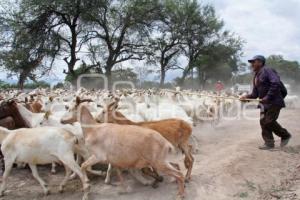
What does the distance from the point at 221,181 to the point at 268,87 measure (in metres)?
3.65

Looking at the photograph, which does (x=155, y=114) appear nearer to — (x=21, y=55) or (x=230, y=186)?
(x=230, y=186)

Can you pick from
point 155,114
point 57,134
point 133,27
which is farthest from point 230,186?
point 133,27

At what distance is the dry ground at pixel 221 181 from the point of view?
7.57 m

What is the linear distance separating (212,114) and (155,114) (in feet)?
15.8

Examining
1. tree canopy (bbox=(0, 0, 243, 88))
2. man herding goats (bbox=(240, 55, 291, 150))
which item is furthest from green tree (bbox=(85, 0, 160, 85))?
man herding goats (bbox=(240, 55, 291, 150))

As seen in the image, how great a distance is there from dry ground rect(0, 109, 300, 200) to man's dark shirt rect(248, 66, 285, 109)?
1.17 metres

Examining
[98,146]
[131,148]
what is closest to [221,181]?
[131,148]

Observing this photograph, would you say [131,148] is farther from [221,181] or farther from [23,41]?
[23,41]

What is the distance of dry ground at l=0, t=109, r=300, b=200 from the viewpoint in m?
7.57

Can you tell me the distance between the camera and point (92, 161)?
293 inches

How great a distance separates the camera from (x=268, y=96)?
10.6 metres

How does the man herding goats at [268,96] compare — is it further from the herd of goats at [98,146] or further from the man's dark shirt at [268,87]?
the herd of goats at [98,146]

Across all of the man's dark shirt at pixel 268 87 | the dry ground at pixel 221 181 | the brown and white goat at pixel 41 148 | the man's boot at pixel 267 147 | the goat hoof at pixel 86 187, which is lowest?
the dry ground at pixel 221 181

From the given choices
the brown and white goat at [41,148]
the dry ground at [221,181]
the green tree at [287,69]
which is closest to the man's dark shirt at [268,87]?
the dry ground at [221,181]
